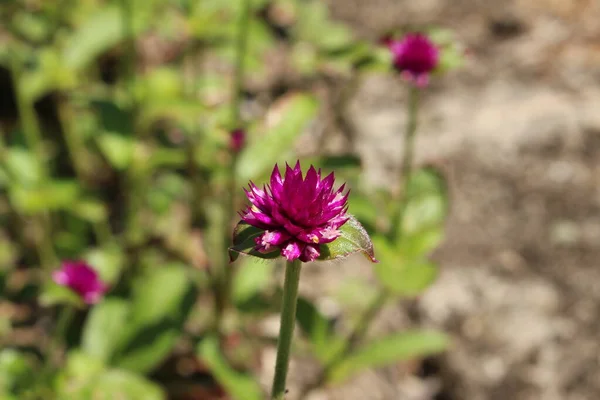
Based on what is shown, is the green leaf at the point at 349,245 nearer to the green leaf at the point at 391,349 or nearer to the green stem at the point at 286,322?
the green stem at the point at 286,322

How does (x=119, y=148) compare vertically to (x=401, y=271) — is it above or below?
above

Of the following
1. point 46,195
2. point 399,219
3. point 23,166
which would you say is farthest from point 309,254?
point 23,166

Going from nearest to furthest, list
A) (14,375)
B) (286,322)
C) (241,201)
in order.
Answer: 1. (286,322)
2. (14,375)
3. (241,201)

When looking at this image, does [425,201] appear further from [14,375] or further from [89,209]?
[14,375]

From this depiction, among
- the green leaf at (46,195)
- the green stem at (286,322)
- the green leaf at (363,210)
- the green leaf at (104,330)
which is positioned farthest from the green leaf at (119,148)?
the green stem at (286,322)

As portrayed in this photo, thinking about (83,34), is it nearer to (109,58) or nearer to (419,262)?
(109,58)

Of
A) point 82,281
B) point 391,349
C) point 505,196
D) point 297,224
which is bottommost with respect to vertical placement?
point 297,224

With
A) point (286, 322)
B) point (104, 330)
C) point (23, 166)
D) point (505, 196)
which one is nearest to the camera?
point (286, 322)
